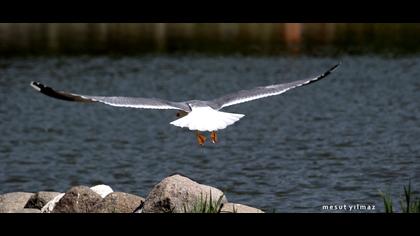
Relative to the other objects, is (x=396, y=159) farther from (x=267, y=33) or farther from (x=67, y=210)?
(x=267, y=33)

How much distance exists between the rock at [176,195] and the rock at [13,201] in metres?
2.10

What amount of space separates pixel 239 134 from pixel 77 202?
9362 millimetres

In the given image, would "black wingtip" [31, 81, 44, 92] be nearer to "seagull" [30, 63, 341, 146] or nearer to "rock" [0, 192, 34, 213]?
"seagull" [30, 63, 341, 146]

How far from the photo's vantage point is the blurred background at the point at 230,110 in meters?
15.5

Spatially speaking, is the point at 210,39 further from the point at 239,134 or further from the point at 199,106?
the point at 199,106

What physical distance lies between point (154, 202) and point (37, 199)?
80.3 inches

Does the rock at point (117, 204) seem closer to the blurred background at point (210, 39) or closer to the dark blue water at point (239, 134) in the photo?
the dark blue water at point (239, 134)

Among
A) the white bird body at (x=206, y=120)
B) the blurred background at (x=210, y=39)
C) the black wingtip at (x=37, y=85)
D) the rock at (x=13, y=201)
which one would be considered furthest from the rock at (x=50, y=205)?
the blurred background at (x=210, y=39)

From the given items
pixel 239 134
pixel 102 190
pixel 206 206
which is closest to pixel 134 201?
pixel 102 190

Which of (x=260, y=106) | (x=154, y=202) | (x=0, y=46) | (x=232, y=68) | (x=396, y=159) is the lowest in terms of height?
(x=154, y=202)

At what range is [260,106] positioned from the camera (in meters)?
24.6

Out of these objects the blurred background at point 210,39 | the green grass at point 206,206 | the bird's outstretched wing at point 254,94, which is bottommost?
the green grass at point 206,206
